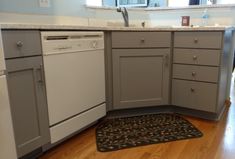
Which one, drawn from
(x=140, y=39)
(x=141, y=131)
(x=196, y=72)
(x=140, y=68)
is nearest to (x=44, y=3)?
(x=140, y=39)

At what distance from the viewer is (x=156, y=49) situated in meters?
2.05

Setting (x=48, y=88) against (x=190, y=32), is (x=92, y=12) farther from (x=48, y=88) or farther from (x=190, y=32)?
(x=48, y=88)

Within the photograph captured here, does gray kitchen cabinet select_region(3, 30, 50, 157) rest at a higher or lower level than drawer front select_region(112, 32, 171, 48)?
lower

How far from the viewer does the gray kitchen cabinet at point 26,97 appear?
120cm

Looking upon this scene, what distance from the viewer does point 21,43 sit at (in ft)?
4.00

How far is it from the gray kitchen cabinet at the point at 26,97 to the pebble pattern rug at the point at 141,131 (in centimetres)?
48

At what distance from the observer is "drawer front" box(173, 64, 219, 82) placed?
1939mm

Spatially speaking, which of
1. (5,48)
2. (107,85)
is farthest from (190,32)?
(5,48)

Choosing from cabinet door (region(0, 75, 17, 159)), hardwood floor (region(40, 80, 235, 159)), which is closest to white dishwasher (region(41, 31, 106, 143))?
hardwood floor (region(40, 80, 235, 159))

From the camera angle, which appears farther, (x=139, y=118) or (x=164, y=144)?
(x=139, y=118)

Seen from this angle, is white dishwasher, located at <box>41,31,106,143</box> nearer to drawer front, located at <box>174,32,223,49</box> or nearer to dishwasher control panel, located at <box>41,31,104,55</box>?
dishwasher control panel, located at <box>41,31,104,55</box>

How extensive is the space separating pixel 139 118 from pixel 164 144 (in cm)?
51

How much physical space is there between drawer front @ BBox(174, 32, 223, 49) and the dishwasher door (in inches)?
29.2

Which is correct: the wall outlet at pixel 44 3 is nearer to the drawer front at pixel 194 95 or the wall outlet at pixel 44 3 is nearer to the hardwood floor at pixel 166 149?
the hardwood floor at pixel 166 149
